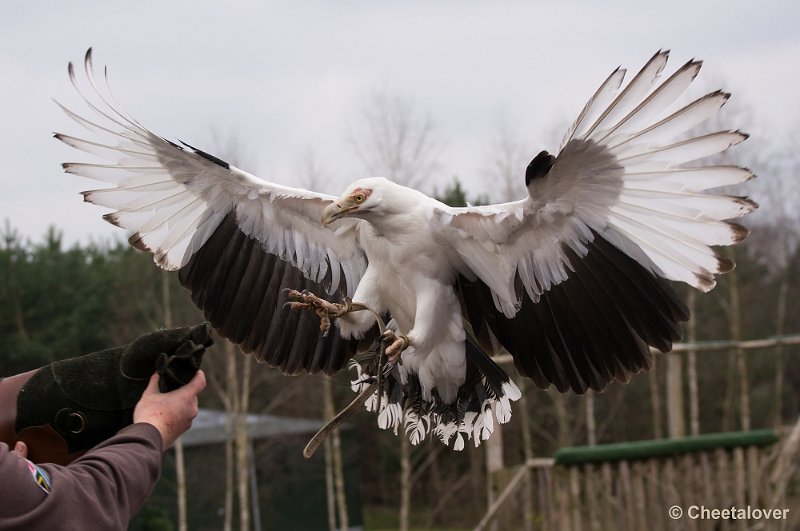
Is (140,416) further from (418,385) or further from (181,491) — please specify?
(181,491)

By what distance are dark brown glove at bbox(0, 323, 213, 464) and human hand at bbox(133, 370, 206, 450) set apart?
0.05 ft

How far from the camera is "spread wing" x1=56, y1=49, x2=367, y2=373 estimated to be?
3811 millimetres

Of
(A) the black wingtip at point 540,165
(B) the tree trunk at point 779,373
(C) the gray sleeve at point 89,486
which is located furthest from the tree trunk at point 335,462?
(C) the gray sleeve at point 89,486

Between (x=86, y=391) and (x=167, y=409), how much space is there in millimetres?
168

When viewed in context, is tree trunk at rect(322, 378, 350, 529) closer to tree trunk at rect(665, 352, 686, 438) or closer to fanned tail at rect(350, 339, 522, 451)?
tree trunk at rect(665, 352, 686, 438)

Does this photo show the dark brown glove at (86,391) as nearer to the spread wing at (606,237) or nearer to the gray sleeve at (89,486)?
the gray sleeve at (89,486)

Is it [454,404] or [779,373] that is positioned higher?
[454,404]

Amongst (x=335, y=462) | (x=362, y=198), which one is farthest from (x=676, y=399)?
(x=335, y=462)

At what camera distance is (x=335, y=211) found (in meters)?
3.41

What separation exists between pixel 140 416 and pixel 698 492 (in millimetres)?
7137

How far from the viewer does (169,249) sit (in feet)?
12.8

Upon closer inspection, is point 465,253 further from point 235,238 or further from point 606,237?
point 235,238

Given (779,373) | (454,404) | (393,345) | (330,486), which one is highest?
(393,345)

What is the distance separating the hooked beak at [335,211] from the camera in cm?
338
